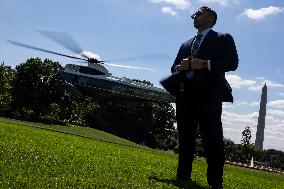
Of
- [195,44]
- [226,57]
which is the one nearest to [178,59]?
[195,44]

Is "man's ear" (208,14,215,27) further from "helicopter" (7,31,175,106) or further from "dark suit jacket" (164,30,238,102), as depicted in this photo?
"helicopter" (7,31,175,106)

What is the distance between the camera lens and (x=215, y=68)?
20.8ft

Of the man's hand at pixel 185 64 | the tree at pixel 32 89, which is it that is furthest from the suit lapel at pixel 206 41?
the tree at pixel 32 89

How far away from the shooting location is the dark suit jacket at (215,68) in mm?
6348

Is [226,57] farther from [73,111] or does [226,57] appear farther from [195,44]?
[73,111]

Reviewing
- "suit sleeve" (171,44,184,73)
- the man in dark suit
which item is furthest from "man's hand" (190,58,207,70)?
"suit sleeve" (171,44,184,73)

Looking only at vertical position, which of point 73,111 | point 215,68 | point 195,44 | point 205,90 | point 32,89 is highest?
point 32,89

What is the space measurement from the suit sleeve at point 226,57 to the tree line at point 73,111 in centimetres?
4894

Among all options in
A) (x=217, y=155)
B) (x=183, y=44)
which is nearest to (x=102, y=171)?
(x=217, y=155)

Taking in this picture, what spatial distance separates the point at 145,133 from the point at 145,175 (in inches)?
4767

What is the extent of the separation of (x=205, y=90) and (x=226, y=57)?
63 centimetres

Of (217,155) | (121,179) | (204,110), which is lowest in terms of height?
(121,179)

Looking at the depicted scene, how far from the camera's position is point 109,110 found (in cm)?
12188

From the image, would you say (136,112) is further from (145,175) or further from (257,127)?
(145,175)
